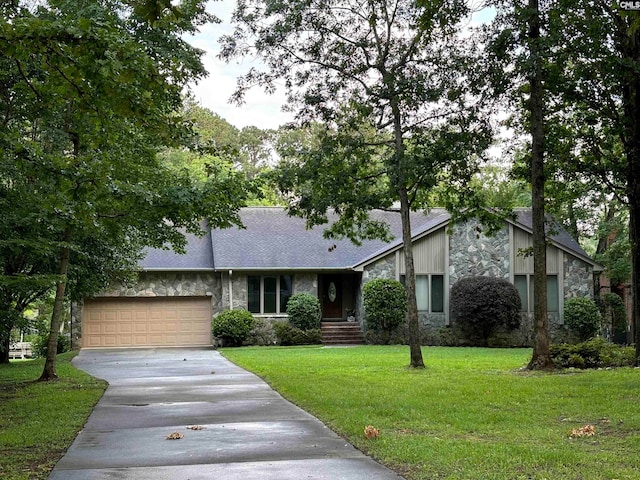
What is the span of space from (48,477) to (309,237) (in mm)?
25412

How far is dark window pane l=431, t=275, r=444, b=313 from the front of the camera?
29031 millimetres

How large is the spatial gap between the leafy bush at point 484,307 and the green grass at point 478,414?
894cm

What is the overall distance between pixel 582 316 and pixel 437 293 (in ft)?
17.4

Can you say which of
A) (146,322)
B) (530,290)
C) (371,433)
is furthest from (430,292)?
(371,433)

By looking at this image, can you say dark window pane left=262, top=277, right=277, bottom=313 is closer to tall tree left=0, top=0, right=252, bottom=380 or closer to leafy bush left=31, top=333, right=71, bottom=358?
leafy bush left=31, top=333, right=71, bottom=358

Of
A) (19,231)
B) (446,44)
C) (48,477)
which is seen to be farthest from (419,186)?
(48,477)

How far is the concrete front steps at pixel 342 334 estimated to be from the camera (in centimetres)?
2891

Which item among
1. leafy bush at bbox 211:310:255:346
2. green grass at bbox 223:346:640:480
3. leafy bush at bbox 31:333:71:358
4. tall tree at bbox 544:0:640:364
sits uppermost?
tall tree at bbox 544:0:640:364

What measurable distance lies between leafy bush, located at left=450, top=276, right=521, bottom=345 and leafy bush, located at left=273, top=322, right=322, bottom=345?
520 centimetres

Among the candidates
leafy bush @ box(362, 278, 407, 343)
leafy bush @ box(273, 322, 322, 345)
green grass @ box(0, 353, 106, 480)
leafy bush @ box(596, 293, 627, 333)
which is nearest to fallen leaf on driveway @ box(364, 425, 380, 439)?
green grass @ box(0, 353, 106, 480)

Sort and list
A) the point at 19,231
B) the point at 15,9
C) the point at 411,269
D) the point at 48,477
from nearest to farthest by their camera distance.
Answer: the point at 48,477 → the point at 15,9 → the point at 19,231 → the point at 411,269

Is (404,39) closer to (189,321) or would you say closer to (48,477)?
(48,477)

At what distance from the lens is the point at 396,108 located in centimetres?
1684

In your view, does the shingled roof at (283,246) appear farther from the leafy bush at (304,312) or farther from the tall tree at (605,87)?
the tall tree at (605,87)
